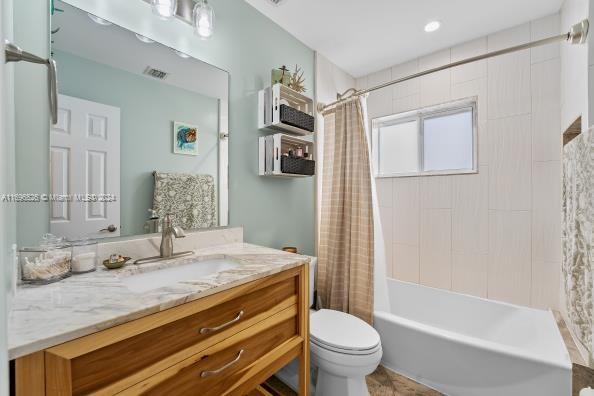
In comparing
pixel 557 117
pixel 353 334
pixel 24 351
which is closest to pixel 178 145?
pixel 24 351

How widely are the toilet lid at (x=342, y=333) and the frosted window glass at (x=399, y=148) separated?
5.39 ft

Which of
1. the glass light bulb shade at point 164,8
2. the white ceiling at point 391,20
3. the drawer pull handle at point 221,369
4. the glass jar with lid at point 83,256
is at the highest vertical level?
the white ceiling at point 391,20

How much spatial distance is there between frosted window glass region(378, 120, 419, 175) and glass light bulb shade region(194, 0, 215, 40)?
197cm

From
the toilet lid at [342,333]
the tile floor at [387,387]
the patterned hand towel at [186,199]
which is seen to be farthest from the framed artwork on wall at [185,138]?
the tile floor at [387,387]

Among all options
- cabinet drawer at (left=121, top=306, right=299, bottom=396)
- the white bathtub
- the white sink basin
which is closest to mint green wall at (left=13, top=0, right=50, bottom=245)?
the white sink basin

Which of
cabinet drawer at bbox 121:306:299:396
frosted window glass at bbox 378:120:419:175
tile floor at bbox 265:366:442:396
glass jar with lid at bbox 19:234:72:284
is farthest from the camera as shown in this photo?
frosted window glass at bbox 378:120:419:175

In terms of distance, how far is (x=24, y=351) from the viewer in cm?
47

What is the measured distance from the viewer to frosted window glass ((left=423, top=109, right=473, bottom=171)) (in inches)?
87.5

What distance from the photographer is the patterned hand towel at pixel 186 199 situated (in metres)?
1.27

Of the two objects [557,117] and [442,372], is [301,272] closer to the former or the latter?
[442,372]

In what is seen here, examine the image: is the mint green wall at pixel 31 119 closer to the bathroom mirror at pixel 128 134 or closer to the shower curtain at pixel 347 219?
the bathroom mirror at pixel 128 134

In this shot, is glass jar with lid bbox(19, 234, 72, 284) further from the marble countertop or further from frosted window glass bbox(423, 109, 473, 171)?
frosted window glass bbox(423, 109, 473, 171)

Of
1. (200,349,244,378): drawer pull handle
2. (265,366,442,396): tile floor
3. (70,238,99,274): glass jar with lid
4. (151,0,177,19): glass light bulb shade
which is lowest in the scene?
(265,366,442,396): tile floor

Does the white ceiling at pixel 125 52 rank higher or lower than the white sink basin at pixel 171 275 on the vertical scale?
higher
